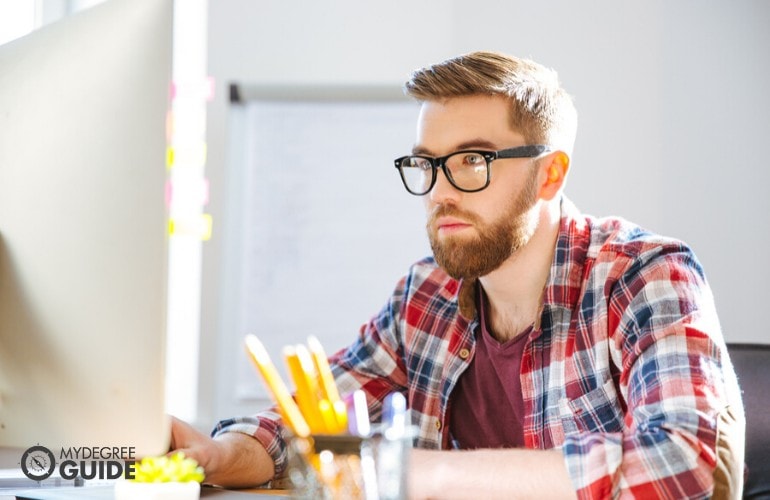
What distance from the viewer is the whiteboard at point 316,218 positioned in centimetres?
287

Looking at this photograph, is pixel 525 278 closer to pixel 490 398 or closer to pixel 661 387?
pixel 490 398

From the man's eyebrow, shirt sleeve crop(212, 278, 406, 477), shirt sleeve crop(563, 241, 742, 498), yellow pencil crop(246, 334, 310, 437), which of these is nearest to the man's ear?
the man's eyebrow

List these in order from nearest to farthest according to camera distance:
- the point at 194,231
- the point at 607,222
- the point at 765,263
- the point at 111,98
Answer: the point at 111,98 < the point at 607,222 < the point at 765,263 < the point at 194,231

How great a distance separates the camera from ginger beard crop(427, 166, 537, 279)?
1.42 metres

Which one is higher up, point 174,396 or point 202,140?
point 202,140

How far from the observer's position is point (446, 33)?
9.35ft

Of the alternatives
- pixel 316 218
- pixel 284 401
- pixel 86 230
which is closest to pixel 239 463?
pixel 284 401

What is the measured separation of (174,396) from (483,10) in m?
1.54

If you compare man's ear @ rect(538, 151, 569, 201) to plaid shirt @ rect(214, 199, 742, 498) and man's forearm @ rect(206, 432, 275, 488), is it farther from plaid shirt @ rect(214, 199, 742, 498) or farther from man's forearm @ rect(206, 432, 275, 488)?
man's forearm @ rect(206, 432, 275, 488)

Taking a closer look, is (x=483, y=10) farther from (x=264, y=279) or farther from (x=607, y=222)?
(x=607, y=222)

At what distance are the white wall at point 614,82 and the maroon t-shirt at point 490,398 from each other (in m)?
1.41

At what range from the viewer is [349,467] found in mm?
743

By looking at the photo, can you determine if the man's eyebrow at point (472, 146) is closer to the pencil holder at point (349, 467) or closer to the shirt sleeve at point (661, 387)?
the shirt sleeve at point (661, 387)

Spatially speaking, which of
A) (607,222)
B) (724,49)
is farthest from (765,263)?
(607,222)
